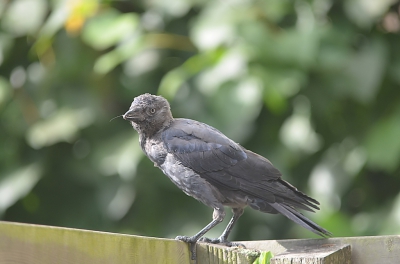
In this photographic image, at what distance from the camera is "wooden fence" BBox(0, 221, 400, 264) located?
2.05 m

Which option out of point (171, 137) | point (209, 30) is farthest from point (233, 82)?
point (171, 137)

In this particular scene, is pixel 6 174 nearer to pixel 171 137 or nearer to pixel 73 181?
pixel 73 181

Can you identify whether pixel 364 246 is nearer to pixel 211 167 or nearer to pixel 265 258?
pixel 265 258

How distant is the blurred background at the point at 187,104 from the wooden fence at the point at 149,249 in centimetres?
182

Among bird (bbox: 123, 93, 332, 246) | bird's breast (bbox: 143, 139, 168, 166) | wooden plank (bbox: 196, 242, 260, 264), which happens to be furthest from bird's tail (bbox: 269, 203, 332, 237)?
bird's breast (bbox: 143, 139, 168, 166)

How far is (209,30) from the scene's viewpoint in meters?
4.73

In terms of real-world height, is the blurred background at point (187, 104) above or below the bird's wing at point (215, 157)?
above

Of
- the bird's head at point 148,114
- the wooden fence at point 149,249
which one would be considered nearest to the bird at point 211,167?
the bird's head at point 148,114

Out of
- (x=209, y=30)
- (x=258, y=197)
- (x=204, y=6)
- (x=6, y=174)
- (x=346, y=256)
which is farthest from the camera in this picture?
(x=6, y=174)

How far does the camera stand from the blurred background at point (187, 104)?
482cm

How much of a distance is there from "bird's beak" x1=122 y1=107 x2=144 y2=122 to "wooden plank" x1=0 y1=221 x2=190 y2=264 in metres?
0.96

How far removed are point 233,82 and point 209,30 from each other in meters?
0.43

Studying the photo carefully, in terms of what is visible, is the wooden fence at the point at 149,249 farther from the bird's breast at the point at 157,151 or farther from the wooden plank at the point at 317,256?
the bird's breast at the point at 157,151

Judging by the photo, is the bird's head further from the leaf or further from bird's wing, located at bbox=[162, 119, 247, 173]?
the leaf
